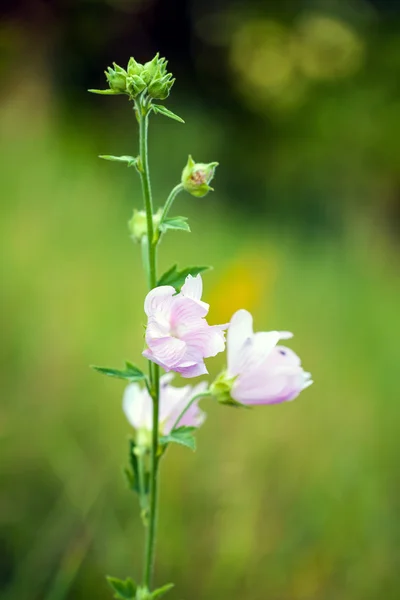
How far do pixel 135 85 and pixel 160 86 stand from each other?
0.02 m

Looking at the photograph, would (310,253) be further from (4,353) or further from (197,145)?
(4,353)

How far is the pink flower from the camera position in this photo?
60cm

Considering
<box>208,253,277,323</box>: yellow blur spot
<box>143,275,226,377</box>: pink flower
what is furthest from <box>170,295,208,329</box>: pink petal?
<box>208,253,277,323</box>: yellow blur spot

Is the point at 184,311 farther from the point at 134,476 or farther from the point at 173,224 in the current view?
the point at 134,476

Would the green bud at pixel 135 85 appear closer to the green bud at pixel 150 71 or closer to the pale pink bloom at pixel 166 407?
the green bud at pixel 150 71

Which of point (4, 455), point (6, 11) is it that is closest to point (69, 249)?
point (4, 455)

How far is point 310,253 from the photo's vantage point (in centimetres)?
313

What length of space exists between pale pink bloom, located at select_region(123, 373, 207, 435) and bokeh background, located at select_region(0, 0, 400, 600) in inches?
16.1

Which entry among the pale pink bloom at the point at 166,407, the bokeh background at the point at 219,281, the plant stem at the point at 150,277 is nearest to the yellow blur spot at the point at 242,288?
the bokeh background at the point at 219,281

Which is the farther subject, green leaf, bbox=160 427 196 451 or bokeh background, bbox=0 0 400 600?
bokeh background, bbox=0 0 400 600

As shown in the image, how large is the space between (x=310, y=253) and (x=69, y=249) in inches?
49.0

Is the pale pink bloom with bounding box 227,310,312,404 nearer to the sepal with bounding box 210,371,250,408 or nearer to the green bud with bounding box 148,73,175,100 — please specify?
the sepal with bounding box 210,371,250,408

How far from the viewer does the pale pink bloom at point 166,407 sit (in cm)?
78

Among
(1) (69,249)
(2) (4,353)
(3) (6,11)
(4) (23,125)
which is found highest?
(3) (6,11)
